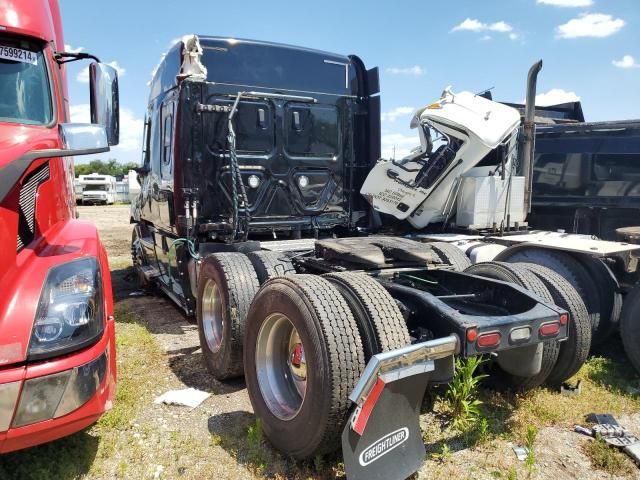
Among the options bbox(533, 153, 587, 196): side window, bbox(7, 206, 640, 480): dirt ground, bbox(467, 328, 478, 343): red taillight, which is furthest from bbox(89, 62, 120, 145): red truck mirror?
bbox(533, 153, 587, 196): side window

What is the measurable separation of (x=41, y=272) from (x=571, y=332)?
10.4 feet

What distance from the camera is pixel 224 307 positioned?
13.5 ft

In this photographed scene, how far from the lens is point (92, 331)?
2398mm

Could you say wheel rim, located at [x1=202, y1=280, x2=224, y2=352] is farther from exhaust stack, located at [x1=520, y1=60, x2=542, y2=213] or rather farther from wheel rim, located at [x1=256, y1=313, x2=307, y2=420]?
exhaust stack, located at [x1=520, y1=60, x2=542, y2=213]

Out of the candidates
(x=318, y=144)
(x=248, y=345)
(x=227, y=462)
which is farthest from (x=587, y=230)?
(x=227, y=462)

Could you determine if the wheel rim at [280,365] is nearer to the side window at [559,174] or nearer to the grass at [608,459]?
the grass at [608,459]

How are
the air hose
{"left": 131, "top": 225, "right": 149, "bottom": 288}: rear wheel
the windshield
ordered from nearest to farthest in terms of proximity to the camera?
1. the windshield
2. the air hose
3. {"left": 131, "top": 225, "right": 149, "bottom": 288}: rear wheel

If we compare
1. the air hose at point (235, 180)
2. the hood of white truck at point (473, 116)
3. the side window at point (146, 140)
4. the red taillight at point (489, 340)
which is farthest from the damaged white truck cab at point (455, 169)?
the red taillight at point (489, 340)

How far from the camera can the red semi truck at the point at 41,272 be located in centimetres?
218

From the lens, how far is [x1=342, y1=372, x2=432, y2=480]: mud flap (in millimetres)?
2398

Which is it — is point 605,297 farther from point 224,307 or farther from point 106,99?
point 106,99

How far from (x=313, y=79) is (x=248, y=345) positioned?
3.76m

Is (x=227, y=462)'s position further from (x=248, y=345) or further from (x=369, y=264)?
(x=369, y=264)

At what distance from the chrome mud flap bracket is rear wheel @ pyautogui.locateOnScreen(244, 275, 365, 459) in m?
0.17
